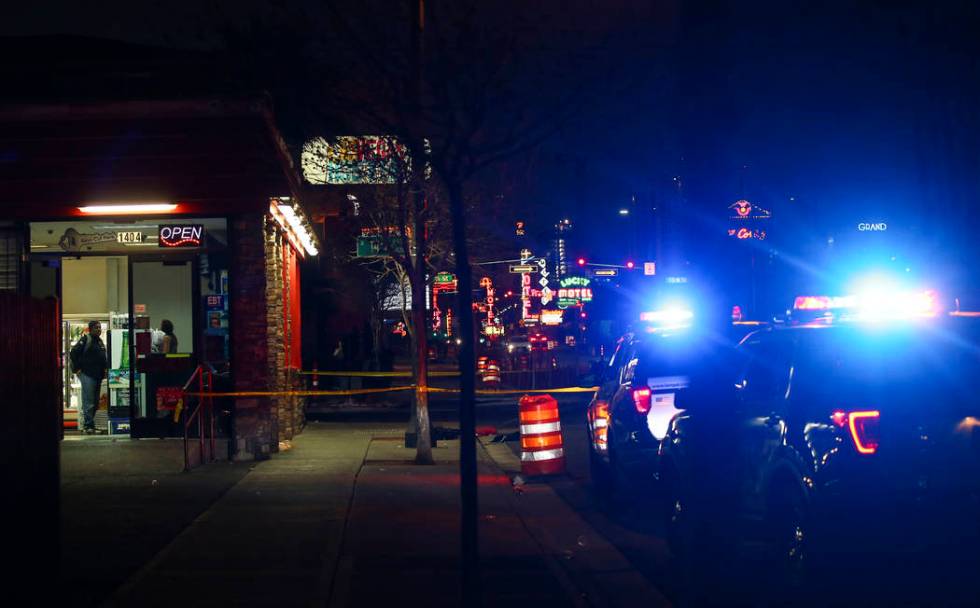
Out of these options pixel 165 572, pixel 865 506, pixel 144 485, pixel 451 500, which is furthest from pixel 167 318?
pixel 865 506

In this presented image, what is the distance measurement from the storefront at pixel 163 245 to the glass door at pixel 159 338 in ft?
0.08

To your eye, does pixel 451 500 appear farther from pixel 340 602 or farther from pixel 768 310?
pixel 768 310

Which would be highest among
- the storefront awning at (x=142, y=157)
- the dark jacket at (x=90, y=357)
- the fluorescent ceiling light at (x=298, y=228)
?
the storefront awning at (x=142, y=157)

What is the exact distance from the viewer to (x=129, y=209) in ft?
54.4

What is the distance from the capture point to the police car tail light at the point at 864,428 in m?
7.23

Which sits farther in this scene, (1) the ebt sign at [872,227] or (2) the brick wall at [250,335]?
(1) the ebt sign at [872,227]

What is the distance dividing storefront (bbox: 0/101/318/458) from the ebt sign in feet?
50.4

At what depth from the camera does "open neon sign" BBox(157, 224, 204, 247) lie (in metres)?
17.2

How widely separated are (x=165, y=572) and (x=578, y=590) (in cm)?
316

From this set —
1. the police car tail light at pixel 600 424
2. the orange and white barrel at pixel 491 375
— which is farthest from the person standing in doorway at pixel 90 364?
the orange and white barrel at pixel 491 375

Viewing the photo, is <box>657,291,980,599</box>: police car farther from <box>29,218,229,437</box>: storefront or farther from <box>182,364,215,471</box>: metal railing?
<box>29,218,229,437</box>: storefront

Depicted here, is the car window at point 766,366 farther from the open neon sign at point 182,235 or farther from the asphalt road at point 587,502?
the open neon sign at point 182,235

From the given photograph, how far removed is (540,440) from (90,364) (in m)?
8.04

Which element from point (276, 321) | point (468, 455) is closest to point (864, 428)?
point (468, 455)
